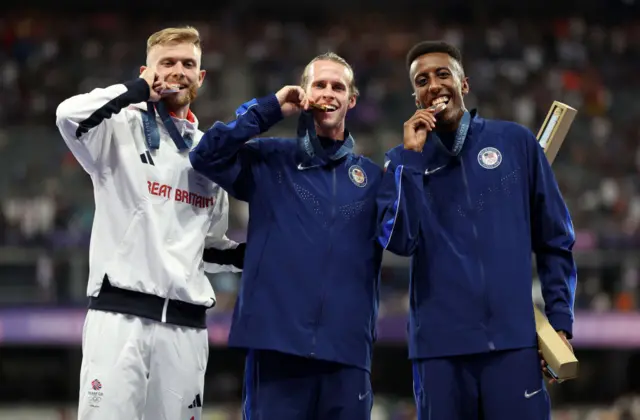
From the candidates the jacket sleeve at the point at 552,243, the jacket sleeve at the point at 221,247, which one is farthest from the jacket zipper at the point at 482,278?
the jacket sleeve at the point at 221,247

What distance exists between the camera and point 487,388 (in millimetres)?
4539

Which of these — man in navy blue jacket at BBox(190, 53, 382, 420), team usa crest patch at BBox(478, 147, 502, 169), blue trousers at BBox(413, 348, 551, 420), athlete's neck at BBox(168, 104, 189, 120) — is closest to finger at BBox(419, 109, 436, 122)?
team usa crest patch at BBox(478, 147, 502, 169)

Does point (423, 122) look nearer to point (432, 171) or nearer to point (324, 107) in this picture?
point (432, 171)

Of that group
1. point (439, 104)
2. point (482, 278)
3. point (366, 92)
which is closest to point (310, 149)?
point (439, 104)

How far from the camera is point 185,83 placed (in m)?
5.06

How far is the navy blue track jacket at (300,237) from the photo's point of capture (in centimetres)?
Result: 462

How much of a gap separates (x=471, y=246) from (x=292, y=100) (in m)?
1.20

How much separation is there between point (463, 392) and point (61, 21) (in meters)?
16.2

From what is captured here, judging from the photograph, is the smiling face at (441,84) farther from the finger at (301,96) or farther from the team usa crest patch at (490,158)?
the finger at (301,96)

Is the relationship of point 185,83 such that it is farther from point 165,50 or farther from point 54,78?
point 54,78

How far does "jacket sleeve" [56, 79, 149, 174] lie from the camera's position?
469 cm

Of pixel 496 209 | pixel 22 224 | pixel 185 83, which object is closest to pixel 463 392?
pixel 496 209

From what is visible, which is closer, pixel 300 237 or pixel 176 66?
pixel 300 237

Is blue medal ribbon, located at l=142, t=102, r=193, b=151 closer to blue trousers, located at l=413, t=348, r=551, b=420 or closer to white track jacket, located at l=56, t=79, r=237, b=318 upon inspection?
white track jacket, located at l=56, t=79, r=237, b=318
